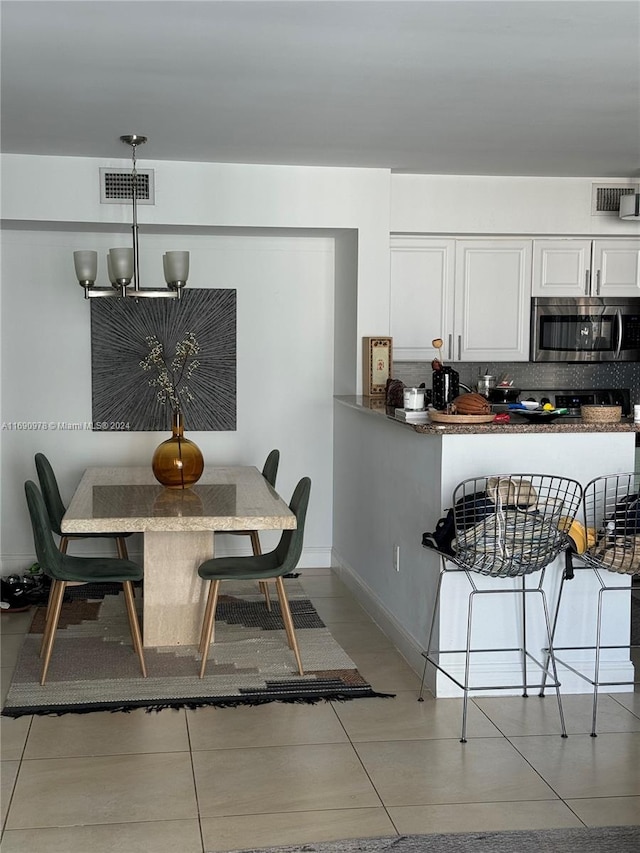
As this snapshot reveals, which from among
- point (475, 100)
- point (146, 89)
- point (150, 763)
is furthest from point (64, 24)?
point (150, 763)

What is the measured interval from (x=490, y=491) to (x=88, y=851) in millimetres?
1843

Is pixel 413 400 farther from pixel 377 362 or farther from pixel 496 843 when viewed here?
pixel 496 843

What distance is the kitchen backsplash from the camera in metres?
6.04

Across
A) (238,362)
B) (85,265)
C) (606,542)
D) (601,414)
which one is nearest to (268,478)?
(238,362)

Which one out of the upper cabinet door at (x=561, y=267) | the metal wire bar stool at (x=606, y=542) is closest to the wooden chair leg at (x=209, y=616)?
the metal wire bar stool at (x=606, y=542)

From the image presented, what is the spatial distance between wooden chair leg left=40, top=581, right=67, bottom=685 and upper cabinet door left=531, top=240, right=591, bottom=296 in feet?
11.0

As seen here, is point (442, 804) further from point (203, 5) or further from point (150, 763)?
point (203, 5)

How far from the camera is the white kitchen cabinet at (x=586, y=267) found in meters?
5.81

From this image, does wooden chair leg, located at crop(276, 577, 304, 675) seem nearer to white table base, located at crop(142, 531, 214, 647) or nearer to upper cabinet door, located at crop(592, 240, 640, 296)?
white table base, located at crop(142, 531, 214, 647)

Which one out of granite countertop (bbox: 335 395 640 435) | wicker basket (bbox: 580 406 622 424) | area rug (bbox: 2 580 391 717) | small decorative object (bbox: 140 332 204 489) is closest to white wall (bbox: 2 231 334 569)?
small decorative object (bbox: 140 332 204 489)

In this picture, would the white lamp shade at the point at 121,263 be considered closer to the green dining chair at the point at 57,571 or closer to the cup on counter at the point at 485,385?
the green dining chair at the point at 57,571

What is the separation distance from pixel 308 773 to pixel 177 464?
183 centimetres

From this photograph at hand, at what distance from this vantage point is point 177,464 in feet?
14.9

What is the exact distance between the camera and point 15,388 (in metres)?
5.69
